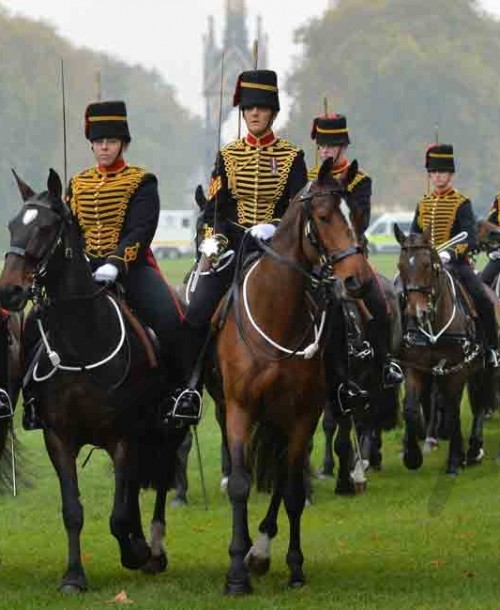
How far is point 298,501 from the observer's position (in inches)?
463

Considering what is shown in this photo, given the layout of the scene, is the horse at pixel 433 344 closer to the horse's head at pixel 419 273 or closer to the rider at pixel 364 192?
the horse's head at pixel 419 273

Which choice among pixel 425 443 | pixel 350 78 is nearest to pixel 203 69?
pixel 350 78

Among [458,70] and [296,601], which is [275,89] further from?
[458,70]

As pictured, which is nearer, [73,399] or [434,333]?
[73,399]

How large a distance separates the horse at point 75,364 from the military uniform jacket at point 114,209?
57 centimetres

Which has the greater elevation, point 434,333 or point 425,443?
point 434,333

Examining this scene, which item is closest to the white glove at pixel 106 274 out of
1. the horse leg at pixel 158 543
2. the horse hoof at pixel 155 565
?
the horse leg at pixel 158 543

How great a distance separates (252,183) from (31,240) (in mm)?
1995

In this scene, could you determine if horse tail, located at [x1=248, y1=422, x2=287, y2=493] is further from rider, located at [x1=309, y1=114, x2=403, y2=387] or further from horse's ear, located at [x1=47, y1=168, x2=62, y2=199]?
horse's ear, located at [x1=47, y1=168, x2=62, y2=199]

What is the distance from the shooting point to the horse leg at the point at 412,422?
17.7 metres

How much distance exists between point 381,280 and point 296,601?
7.31 meters

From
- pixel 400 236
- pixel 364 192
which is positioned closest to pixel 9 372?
pixel 364 192

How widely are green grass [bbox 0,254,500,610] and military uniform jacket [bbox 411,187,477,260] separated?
7.83 ft

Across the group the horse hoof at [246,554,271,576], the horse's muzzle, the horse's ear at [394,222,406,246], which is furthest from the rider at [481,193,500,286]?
the horse's muzzle
